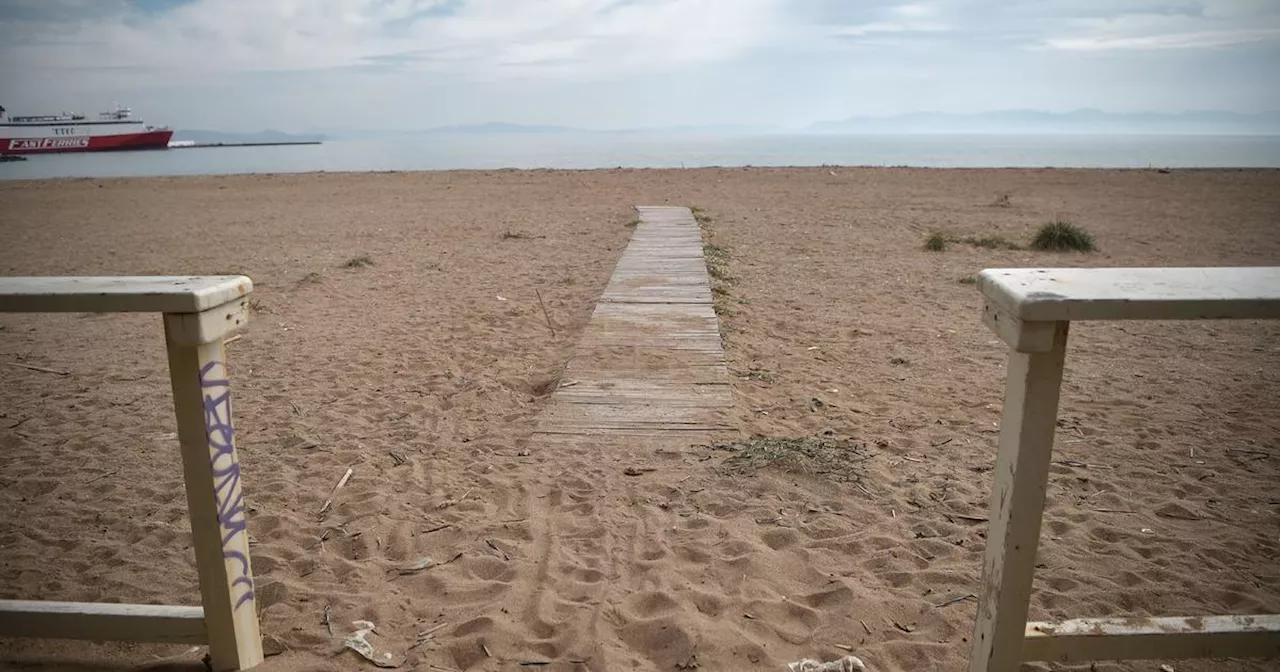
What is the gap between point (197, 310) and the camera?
1.65 metres

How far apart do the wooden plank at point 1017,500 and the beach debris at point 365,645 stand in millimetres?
1666

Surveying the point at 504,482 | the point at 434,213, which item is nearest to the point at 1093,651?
the point at 504,482

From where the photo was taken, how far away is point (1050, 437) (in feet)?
5.02

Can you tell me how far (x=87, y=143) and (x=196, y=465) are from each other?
268 ft

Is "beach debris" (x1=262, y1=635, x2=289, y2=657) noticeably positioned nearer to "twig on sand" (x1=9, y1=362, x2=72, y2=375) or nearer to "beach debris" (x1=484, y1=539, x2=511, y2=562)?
"beach debris" (x1=484, y1=539, x2=511, y2=562)

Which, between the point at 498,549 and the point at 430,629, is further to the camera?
the point at 498,549

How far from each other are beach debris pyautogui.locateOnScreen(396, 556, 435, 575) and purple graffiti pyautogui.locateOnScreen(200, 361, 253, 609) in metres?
0.80

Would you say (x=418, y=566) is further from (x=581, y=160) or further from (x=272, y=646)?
(x=581, y=160)

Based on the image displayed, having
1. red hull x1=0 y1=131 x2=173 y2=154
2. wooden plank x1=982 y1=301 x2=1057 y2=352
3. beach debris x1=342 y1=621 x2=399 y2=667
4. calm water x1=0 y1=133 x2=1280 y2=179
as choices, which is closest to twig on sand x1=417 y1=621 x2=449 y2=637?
beach debris x1=342 y1=621 x2=399 y2=667

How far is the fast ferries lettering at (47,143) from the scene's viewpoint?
59344 millimetres

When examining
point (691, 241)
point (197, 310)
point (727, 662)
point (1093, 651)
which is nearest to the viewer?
point (197, 310)

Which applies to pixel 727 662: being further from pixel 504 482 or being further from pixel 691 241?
pixel 691 241

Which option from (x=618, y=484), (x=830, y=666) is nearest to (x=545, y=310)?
(x=618, y=484)

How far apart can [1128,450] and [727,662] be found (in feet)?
8.98
